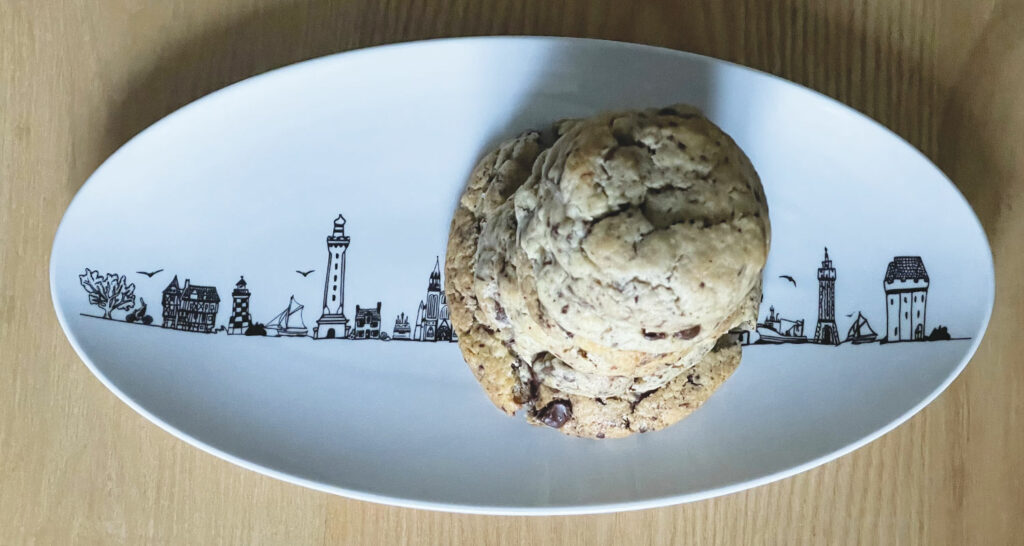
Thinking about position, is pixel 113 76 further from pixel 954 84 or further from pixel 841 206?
pixel 954 84

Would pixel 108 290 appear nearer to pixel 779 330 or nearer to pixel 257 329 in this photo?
pixel 257 329

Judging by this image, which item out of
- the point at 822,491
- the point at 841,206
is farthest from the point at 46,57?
the point at 822,491

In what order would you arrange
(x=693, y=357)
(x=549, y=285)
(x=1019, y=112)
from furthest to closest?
(x=1019, y=112), (x=693, y=357), (x=549, y=285)

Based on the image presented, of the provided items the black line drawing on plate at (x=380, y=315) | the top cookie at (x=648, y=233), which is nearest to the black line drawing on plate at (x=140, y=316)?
the black line drawing on plate at (x=380, y=315)

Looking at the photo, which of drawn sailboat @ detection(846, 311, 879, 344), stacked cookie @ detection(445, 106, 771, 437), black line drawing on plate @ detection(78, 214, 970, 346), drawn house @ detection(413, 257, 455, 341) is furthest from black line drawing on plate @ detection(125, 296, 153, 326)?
drawn sailboat @ detection(846, 311, 879, 344)

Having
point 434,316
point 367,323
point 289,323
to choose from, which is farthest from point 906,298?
point 289,323

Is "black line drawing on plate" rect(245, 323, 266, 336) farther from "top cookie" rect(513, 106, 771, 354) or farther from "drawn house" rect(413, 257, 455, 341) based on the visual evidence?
"top cookie" rect(513, 106, 771, 354)

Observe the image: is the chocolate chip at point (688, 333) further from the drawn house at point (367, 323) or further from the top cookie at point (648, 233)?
the drawn house at point (367, 323)
